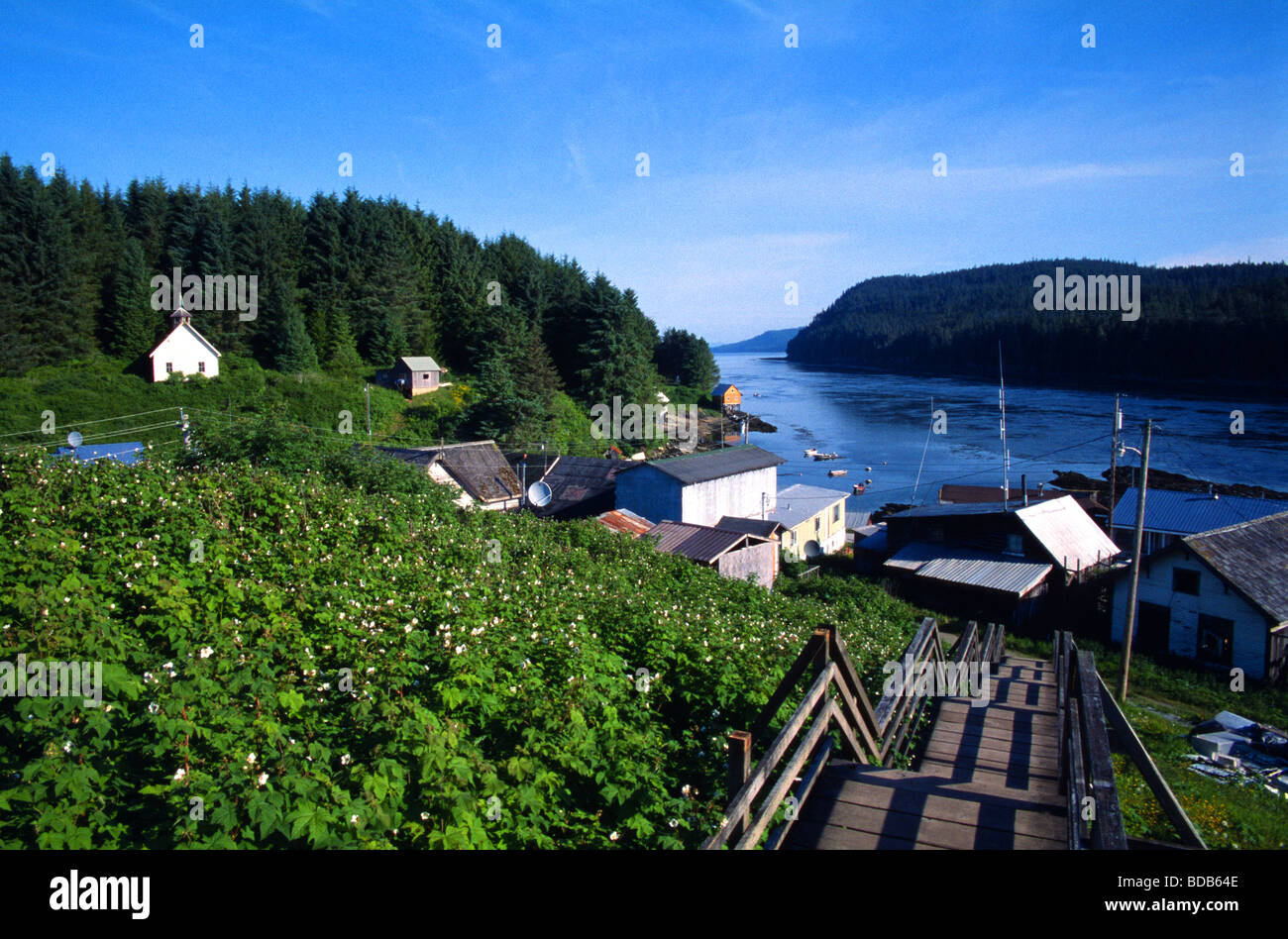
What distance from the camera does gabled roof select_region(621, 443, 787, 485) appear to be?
28094 millimetres

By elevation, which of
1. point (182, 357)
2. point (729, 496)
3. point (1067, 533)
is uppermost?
point (182, 357)

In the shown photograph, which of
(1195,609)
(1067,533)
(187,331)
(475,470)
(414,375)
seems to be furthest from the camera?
(414,375)

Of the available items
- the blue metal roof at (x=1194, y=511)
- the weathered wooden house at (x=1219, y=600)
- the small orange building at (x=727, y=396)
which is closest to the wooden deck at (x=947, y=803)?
the weathered wooden house at (x=1219, y=600)

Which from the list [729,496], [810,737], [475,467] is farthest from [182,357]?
[810,737]

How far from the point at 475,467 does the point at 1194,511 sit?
26582 mm

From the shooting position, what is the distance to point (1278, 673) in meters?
19.0

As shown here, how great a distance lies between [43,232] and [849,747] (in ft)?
195

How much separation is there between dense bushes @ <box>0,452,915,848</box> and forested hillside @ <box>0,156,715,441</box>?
1366 inches

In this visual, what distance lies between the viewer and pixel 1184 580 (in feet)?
67.9

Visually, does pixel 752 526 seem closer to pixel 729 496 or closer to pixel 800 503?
pixel 729 496

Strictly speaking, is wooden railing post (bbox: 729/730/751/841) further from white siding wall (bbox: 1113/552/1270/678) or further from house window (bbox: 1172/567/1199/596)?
house window (bbox: 1172/567/1199/596)

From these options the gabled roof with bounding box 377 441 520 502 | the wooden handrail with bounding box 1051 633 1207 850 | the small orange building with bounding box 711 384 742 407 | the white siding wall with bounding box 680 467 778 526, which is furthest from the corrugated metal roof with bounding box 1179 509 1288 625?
the small orange building with bounding box 711 384 742 407

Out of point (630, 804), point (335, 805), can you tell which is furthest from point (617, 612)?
point (335, 805)
